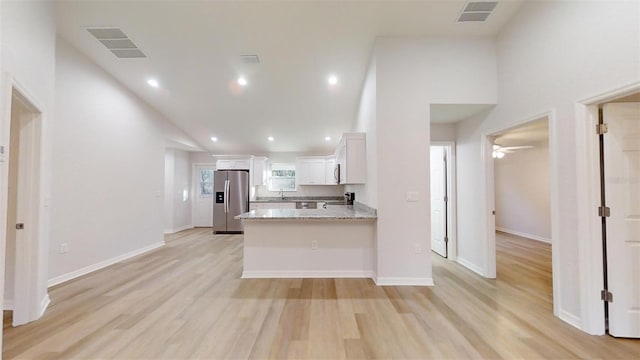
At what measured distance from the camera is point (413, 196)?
333cm

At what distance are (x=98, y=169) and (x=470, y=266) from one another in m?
5.93

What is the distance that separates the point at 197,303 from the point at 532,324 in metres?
3.26

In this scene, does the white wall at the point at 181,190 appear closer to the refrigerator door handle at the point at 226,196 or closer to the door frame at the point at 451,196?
the refrigerator door handle at the point at 226,196

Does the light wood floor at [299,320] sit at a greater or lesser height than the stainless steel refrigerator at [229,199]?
lesser

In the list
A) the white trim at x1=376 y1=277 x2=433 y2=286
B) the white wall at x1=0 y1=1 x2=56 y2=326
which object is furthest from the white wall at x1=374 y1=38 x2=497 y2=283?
the white wall at x1=0 y1=1 x2=56 y2=326

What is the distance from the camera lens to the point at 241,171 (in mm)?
7383

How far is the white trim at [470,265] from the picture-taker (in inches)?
145

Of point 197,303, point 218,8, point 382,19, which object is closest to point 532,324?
point 197,303

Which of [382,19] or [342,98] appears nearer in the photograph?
[382,19]

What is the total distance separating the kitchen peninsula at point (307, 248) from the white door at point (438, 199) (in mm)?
1767

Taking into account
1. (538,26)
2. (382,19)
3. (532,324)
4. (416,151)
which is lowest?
(532,324)

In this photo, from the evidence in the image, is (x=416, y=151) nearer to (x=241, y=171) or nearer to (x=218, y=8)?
(x=218, y=8)

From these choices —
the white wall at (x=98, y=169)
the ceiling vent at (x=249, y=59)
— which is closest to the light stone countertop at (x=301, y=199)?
the white wall at (x=98, y=169)

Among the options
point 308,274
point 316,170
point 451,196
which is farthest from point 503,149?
point 308,274
